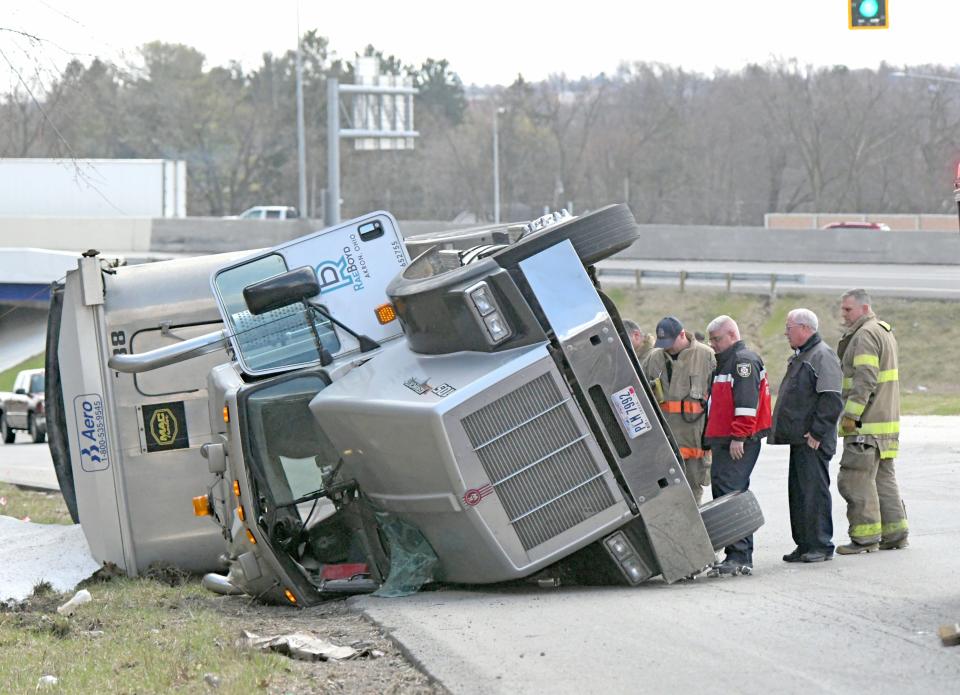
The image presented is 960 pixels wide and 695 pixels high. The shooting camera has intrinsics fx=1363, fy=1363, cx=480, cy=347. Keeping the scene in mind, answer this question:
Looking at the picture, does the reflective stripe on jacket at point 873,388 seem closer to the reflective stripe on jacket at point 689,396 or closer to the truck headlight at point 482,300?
the reflective stripe on jacket at point 689,396

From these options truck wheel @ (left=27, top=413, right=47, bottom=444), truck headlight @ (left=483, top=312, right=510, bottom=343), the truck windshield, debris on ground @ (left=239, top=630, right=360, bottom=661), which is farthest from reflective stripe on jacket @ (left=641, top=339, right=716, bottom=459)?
truck wheel @ (left=27, top=413, right=47, bottom=444)

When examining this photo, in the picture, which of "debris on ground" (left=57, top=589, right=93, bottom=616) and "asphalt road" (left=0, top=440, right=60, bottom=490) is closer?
"debris on ground" (left=57, top=589, right=93, bottom=616)

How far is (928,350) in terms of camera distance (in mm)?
31672

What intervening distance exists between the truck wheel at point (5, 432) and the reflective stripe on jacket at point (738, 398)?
21.2 meters

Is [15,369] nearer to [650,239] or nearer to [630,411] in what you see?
[650,239]

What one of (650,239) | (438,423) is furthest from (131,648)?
(650,239)

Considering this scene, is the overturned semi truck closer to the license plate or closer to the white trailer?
the license plate

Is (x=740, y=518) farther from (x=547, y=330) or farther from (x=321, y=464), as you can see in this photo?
(x=321, y=464)

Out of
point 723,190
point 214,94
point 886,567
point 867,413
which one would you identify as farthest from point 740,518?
point 214,94

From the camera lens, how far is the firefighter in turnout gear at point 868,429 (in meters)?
9.22

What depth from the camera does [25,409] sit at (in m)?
27.0

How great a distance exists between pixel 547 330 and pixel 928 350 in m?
26.2

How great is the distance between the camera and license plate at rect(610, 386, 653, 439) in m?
7.58

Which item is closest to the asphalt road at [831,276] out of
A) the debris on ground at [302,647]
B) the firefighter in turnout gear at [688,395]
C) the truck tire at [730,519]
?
the firefighter in turnout gear at [688,395]
